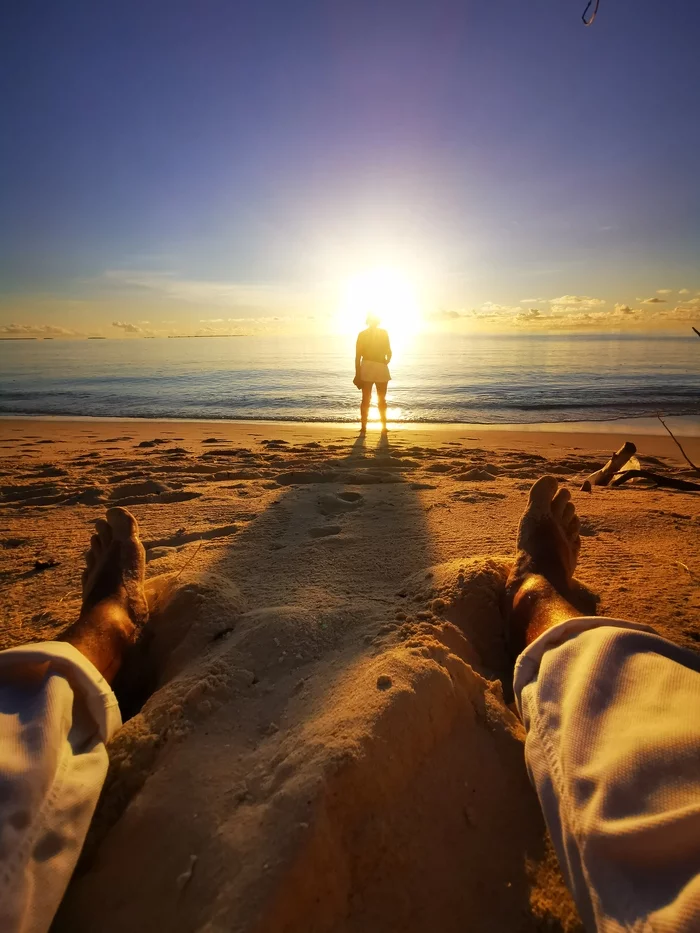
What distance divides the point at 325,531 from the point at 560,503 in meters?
1.14

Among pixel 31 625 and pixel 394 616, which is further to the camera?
pixel 31 625

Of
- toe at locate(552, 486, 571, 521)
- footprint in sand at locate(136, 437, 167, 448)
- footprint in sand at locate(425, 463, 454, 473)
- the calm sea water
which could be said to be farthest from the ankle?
the calm sea water

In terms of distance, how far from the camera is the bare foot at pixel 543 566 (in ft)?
5.36

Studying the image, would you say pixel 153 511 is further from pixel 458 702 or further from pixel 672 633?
pixel 672 633

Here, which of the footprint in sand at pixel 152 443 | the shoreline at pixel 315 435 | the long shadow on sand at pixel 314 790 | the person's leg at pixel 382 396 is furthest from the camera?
the person's leg at pixel 382 396

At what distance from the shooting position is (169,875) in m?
0.89

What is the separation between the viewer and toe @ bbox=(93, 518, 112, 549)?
2.19 meters

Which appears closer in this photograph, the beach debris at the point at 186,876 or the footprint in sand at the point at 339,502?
the beach debris at the point at 186,876

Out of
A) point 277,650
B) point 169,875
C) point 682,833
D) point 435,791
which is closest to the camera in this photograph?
point 682,833

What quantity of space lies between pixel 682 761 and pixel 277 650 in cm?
104

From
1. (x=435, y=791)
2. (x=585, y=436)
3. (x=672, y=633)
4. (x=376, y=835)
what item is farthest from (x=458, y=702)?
(x=585, y=436)

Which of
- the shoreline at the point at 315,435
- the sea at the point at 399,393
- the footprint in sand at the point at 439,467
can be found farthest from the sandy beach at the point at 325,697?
the sea at the point at 399,393

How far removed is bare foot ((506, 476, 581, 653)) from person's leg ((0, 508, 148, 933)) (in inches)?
47.1

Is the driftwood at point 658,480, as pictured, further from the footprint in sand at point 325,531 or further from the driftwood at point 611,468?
the footprint in sand at point 325,531
